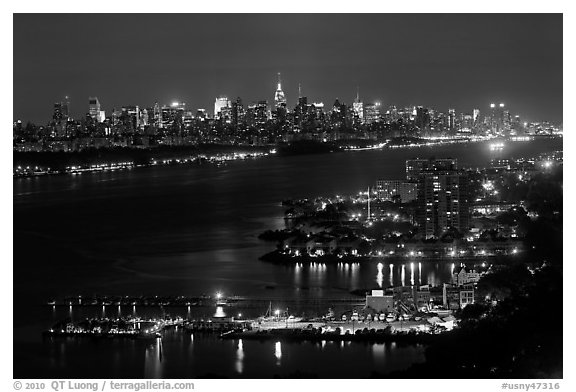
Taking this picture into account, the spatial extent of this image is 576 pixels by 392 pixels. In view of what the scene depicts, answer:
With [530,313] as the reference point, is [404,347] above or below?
below

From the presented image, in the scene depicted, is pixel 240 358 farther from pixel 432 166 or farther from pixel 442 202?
pixel 432 166

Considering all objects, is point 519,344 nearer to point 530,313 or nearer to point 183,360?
point 530,313

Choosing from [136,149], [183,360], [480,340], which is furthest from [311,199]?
[136,149]

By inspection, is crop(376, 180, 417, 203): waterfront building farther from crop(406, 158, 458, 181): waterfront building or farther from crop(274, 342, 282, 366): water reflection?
crop(274, 342, 282, 366): water reflection

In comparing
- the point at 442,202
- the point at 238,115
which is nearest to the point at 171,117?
the point at 238,115

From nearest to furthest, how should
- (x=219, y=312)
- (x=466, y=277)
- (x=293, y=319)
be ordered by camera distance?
(x=293, y=319), (x=219, y=312), (x=466, y=277)

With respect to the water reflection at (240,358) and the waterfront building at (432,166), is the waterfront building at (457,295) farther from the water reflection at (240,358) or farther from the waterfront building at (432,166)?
the waterfront building at (432,166)
